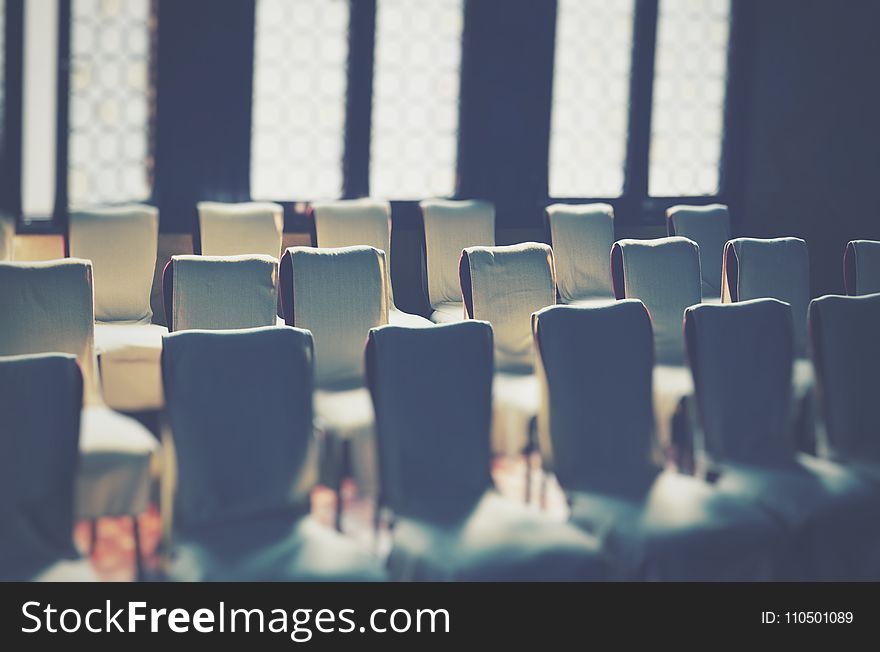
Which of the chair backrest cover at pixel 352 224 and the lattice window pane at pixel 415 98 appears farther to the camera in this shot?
the lattice window pane at pixel 415 98

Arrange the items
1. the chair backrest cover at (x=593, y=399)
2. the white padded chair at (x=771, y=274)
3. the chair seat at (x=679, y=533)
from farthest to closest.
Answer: the white padded chair at (x=771, y=274) < the chair backrest cover at (x=593, y=399) < the chair seat at (x=679, y=533)

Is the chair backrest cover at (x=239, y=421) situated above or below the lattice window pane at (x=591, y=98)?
below

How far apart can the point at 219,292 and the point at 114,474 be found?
1082 millimetres

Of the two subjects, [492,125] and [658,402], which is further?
[492,125]

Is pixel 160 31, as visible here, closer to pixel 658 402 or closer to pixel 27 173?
pixel 27 173

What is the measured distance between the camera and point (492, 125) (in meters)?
7.13

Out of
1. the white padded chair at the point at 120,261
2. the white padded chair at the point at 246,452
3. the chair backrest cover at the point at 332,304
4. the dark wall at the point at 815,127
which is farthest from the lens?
the dark wall at the point at 815,127

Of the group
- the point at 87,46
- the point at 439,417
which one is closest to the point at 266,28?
the point at 87,46

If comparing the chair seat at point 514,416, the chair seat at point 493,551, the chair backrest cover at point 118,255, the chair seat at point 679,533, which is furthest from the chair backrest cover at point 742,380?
the chair backrest cover at point 118,255

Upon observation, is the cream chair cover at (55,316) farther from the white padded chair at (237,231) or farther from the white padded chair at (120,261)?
the white padded chair at (237,231)

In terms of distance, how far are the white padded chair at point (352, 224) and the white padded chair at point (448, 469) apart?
2.76 meters

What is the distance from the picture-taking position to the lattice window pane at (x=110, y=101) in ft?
19.7

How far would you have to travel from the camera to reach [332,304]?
4074mm

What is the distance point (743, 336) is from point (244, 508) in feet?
5.66
